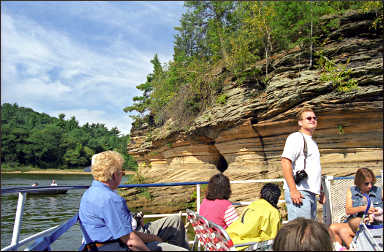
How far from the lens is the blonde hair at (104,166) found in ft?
7.82

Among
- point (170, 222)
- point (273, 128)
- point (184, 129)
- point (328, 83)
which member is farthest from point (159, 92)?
point (170, 222)

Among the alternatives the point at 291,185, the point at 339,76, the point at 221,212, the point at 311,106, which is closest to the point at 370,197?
the point at 291,185

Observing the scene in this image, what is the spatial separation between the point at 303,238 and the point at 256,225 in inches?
43.1

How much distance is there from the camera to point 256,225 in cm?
252

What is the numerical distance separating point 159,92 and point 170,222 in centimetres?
1569

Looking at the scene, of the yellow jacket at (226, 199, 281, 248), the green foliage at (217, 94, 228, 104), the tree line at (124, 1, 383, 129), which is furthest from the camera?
the green foliage at (217, 94, 228, 104)

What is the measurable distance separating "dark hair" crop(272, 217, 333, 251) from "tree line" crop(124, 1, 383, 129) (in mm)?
10359

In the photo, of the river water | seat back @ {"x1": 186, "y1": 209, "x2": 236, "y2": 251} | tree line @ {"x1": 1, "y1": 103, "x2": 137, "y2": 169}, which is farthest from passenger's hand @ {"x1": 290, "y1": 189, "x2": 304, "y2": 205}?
tree line @ {"x1": 1, "y1": 103, "x2": 137, "y2": 169}

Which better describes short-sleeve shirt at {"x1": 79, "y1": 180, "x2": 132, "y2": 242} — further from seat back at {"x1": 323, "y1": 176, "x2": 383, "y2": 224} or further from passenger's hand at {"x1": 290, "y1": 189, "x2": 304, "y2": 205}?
seat back at {"x1": 323, "y1": 176, "x2": 383, "y2": 224}

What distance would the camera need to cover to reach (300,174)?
3.02 meters

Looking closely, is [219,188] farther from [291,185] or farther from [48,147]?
[48,147]

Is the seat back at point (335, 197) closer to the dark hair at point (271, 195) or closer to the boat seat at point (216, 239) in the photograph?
the dark hair at point (271, 195)

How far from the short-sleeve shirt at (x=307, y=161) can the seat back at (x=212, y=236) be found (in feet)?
3.54

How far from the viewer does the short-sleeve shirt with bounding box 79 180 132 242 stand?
2.19 m
